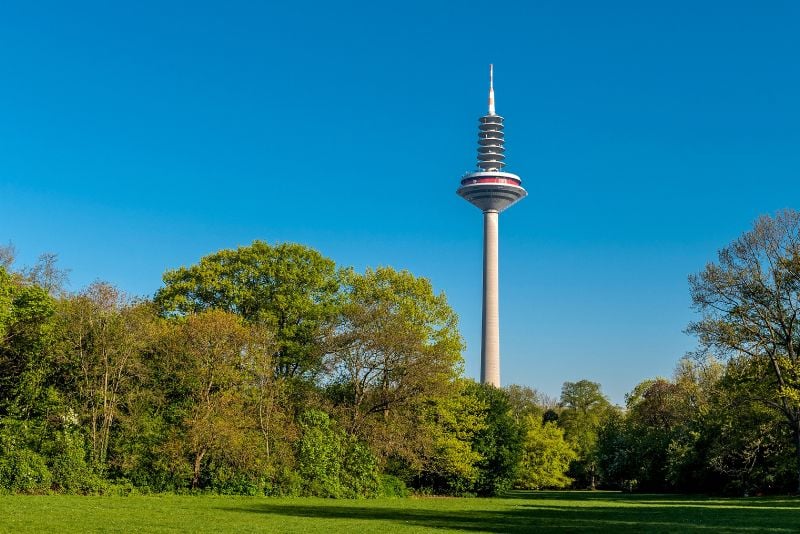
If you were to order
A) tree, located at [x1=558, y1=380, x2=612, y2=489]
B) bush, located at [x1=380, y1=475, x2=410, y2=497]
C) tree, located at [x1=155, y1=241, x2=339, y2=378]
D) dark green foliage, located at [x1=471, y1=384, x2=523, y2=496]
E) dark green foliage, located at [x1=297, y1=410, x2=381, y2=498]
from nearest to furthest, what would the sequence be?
dark green foliage, located at [x1=297, y1=410, x2=381, y2=498] < bush, located at [x1=380, y1=475, x2=410, y2=497] < tree, located at [x1=155, y1=241, x2=339, y2=378] < dark green foliage, located at [x1=471, y1=384, x2=523, y2=496] < tree, located at [x1=558, y1=380, x2=612, y2=489]

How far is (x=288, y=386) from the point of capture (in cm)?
5238

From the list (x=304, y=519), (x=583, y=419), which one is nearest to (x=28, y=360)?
(x=304, y=519)

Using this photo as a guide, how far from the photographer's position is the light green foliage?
93662 mm

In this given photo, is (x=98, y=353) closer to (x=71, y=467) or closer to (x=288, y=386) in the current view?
(x=71, y=467)

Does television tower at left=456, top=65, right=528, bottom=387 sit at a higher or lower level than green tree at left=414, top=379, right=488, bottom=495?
higher

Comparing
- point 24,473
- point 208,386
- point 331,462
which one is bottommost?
point 24,473

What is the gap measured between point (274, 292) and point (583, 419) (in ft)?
233

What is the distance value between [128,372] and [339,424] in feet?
42.3

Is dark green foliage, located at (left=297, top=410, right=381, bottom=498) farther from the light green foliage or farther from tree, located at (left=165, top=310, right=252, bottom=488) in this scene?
the light green foliage

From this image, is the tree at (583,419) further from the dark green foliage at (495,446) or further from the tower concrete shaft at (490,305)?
the dark green foliage at (495,446)

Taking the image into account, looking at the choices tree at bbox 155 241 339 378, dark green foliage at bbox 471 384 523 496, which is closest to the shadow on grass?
tree at bbox 155 241 339 378

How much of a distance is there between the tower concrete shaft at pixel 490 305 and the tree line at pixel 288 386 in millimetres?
69017

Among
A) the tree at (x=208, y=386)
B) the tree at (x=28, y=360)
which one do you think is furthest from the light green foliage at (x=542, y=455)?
the tree at (x=28, y=360)

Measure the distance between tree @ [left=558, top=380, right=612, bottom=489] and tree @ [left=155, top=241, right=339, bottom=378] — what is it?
52.6 meters
